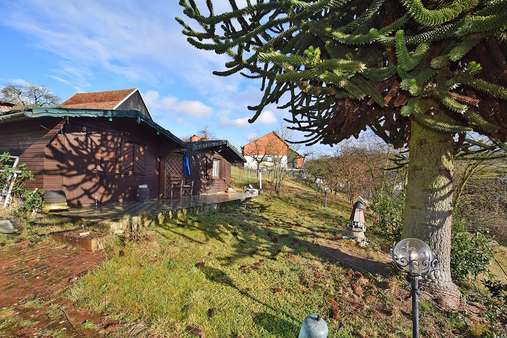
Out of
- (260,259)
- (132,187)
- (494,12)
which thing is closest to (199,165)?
(132,187)

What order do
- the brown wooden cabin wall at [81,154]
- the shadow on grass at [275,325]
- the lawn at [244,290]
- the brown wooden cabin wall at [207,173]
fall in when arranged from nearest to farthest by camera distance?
1. the shadow on grass at [275,325]
2. the lawn at [244,290]
3. the brown wooden cabin wall at [81,154]
4. the brown wooden cabin wall at [207,173]

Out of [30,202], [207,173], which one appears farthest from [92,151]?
[207,173]

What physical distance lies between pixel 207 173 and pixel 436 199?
1457cm

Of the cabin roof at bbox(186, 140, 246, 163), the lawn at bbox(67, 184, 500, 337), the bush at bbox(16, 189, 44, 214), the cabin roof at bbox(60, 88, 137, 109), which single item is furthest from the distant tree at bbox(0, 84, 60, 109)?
the lawn at bbox(67, 184, 500, 337)

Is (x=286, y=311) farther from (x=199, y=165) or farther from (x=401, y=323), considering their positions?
(x=199, y=165)

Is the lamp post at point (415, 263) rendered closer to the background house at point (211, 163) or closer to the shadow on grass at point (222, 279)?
the shadow on grass at point (222, 279)

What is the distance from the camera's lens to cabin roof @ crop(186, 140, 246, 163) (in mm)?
14607

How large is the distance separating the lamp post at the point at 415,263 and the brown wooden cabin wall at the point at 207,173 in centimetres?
1420

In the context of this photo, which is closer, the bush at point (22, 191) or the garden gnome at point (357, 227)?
the bush at point (22, 191)

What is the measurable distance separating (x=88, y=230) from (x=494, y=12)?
27.2 feet

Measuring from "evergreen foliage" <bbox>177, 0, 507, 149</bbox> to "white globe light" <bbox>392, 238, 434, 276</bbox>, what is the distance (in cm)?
169

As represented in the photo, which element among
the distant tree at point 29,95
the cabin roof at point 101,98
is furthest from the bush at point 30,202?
the distant tree at point 29,95

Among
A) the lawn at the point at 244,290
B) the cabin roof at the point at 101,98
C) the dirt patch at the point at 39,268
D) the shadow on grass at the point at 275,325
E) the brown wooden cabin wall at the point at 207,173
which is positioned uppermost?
the cabin roof at the point at 101,98

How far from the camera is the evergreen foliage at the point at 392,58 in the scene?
3146 mm
